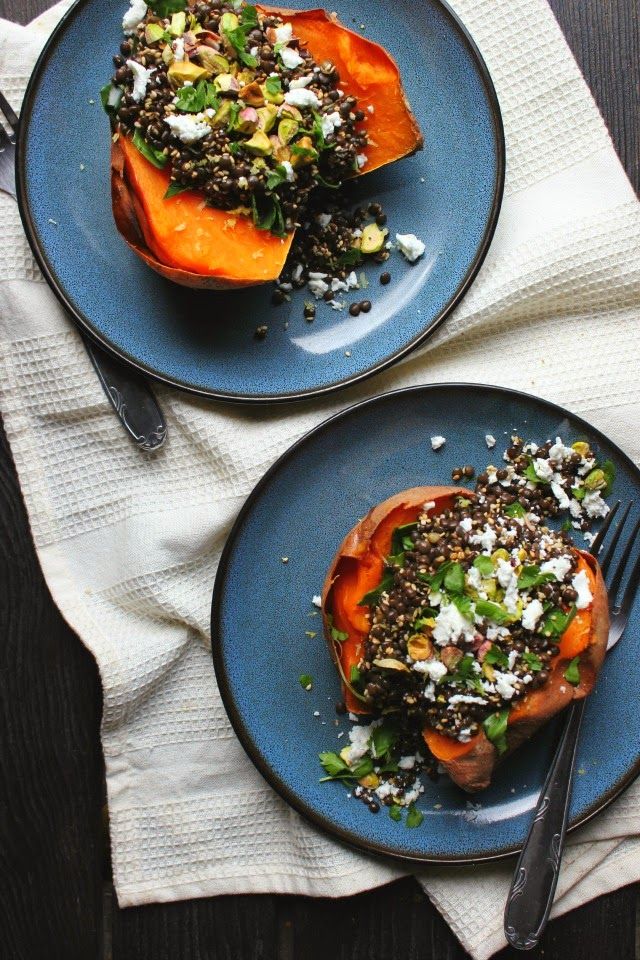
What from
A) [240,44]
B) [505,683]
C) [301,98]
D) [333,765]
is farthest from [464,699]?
[240,44]

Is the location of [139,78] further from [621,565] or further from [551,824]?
[551,824]

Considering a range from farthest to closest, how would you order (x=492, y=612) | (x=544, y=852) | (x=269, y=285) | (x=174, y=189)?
(x=269, y=285) < (x=544, y=852) < (x=174, y=189) < (x=492, y=612)

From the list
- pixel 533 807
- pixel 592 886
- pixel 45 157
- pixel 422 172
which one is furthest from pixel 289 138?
pixel 592 886

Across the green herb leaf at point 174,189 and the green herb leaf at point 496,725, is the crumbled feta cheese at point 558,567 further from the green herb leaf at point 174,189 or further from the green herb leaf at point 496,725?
the green herb leaf at point 174,189

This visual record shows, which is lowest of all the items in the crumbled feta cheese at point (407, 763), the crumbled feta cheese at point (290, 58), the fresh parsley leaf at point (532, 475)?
the crumbled feta cheese at point (407, 763)

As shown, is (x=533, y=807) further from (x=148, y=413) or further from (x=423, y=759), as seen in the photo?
(x=148, y=413)

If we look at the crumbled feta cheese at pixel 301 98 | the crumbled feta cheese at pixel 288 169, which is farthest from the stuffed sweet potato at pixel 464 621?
the crumbled feta cheese at pixel 301 98
